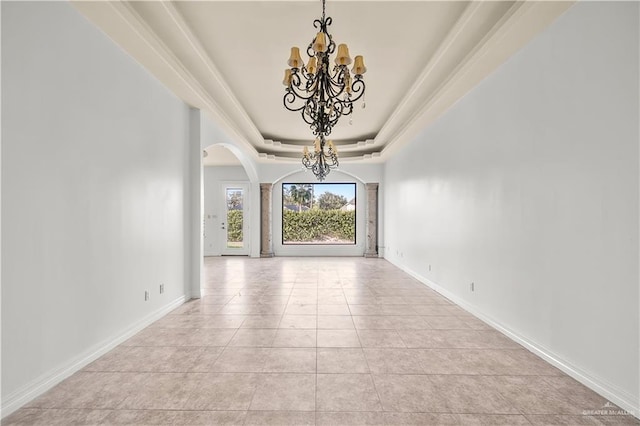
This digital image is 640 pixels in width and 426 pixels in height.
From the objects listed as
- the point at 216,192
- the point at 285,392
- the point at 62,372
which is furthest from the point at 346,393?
the point at 216,192

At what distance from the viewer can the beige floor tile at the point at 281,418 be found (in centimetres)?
178

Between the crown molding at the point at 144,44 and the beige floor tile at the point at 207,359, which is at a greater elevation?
the crown molding at the point at 144,44

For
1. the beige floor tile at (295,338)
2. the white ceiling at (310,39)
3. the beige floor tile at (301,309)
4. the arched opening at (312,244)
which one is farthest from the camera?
the arched opening at (312,244)

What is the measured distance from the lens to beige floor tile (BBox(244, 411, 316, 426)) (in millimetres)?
1779

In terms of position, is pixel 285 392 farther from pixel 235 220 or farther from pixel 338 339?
pixel 235 220

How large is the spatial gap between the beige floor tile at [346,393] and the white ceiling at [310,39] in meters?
3.25

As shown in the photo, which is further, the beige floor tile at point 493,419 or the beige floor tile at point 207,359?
the beige floor tile at point 207,359

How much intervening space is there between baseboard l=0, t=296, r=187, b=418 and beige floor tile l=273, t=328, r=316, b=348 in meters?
1.53

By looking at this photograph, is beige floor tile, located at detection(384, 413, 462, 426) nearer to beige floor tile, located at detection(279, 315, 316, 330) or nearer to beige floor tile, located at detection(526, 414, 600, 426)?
beige floor tile, located at detection(526, 414, 600, 426)

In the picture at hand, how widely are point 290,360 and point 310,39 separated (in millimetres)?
3320

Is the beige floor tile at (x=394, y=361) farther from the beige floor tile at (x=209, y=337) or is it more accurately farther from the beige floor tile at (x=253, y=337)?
the beige floor tile at (x=209, y=337)

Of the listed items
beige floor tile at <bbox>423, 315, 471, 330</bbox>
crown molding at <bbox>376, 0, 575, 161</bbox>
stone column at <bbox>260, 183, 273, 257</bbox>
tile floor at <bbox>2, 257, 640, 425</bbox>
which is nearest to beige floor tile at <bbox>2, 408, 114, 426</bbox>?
tile floor at <bbox>2, 257, 640, 425</bbox>

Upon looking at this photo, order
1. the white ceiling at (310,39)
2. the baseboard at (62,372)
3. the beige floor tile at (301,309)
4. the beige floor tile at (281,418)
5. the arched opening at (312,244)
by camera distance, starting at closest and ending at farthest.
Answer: the beige floor tile at (281,418)
the baseboard at (62,372)
the white ceiling at (310,39)
the beige floor tile at (301,309)
the arched opening at (312,244)

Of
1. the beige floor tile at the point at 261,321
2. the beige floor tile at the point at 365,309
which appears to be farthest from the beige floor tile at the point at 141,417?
the beige floor tile at the point at 365,309
